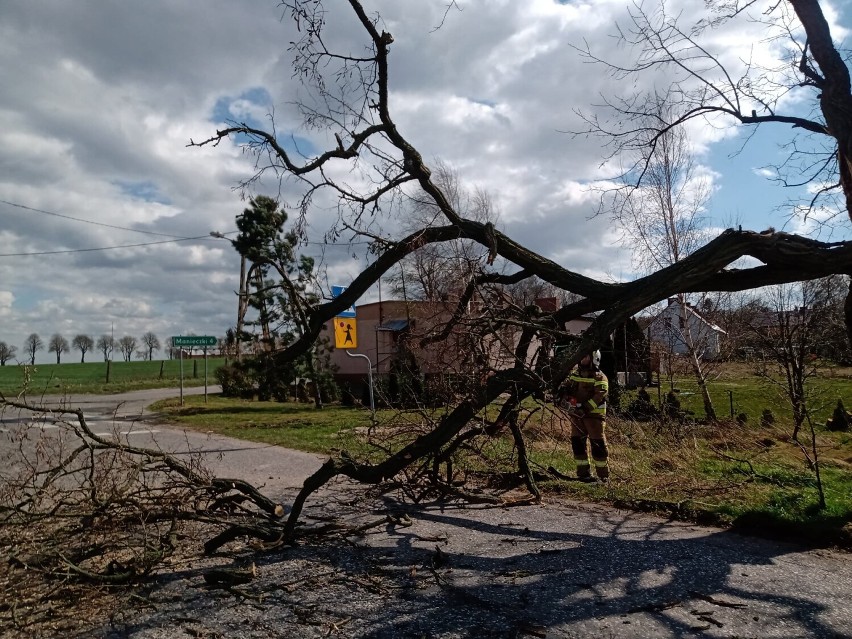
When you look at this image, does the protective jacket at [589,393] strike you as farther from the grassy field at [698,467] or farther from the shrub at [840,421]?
the shrub at [840,421]

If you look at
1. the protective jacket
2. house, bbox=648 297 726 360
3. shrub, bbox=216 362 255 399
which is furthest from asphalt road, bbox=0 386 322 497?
shrub, bbox=216 362 255 399

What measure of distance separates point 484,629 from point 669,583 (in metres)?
1.63

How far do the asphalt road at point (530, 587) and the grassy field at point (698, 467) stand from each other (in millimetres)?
485

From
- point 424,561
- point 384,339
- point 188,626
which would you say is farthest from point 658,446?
point 384,339

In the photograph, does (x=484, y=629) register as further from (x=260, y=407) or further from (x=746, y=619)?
(x=260, y=407)

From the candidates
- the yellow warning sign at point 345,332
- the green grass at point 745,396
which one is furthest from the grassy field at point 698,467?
the yellow warning sign at point 345,332

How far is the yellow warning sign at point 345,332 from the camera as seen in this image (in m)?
16.1

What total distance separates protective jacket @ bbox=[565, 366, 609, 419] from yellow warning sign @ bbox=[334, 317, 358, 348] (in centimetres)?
811

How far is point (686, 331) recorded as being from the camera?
50.6ft

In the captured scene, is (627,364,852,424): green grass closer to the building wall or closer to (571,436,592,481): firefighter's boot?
the building wall

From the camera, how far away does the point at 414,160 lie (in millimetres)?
7312

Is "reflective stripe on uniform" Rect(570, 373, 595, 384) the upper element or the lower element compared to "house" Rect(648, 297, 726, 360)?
lower

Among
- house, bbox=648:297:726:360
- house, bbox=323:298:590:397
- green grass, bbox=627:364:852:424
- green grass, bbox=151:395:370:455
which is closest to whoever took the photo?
house, bbox=323:298:590:397

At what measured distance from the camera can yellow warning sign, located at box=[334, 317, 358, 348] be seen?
1611 cm
